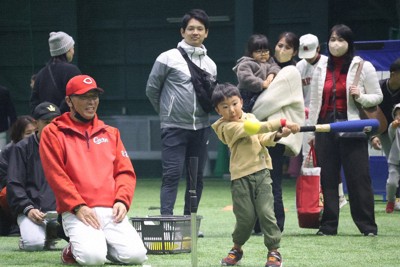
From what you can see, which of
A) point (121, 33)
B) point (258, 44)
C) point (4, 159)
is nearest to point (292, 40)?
point (258, 44)

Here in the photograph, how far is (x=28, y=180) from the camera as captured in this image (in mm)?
8141

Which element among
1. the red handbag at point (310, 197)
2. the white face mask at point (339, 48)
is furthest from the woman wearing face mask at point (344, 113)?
the red handbag at point (310, 197)

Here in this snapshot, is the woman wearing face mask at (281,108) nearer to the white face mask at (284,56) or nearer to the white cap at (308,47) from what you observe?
the white face mask at (284,56)

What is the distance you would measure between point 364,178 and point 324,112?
2.13 ft

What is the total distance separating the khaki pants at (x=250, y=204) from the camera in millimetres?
6652

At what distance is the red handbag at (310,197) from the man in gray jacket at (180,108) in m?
0.91

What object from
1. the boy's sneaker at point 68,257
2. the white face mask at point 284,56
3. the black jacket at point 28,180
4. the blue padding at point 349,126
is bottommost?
the boy's sneaker at point 68,257

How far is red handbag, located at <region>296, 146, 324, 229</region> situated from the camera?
28.9ft

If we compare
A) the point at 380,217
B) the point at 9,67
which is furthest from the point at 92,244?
the point at 9,67

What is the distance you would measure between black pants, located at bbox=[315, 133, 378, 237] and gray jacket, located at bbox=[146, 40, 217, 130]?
1077 mm

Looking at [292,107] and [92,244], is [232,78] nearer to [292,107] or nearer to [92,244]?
[292,107]

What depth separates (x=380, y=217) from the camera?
10500mm

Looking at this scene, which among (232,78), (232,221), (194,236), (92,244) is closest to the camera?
(194,236)

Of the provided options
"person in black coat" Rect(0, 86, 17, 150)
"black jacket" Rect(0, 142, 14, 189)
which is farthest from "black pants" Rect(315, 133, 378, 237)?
"person in black coat" Rect(0, 86, 17, 150)
